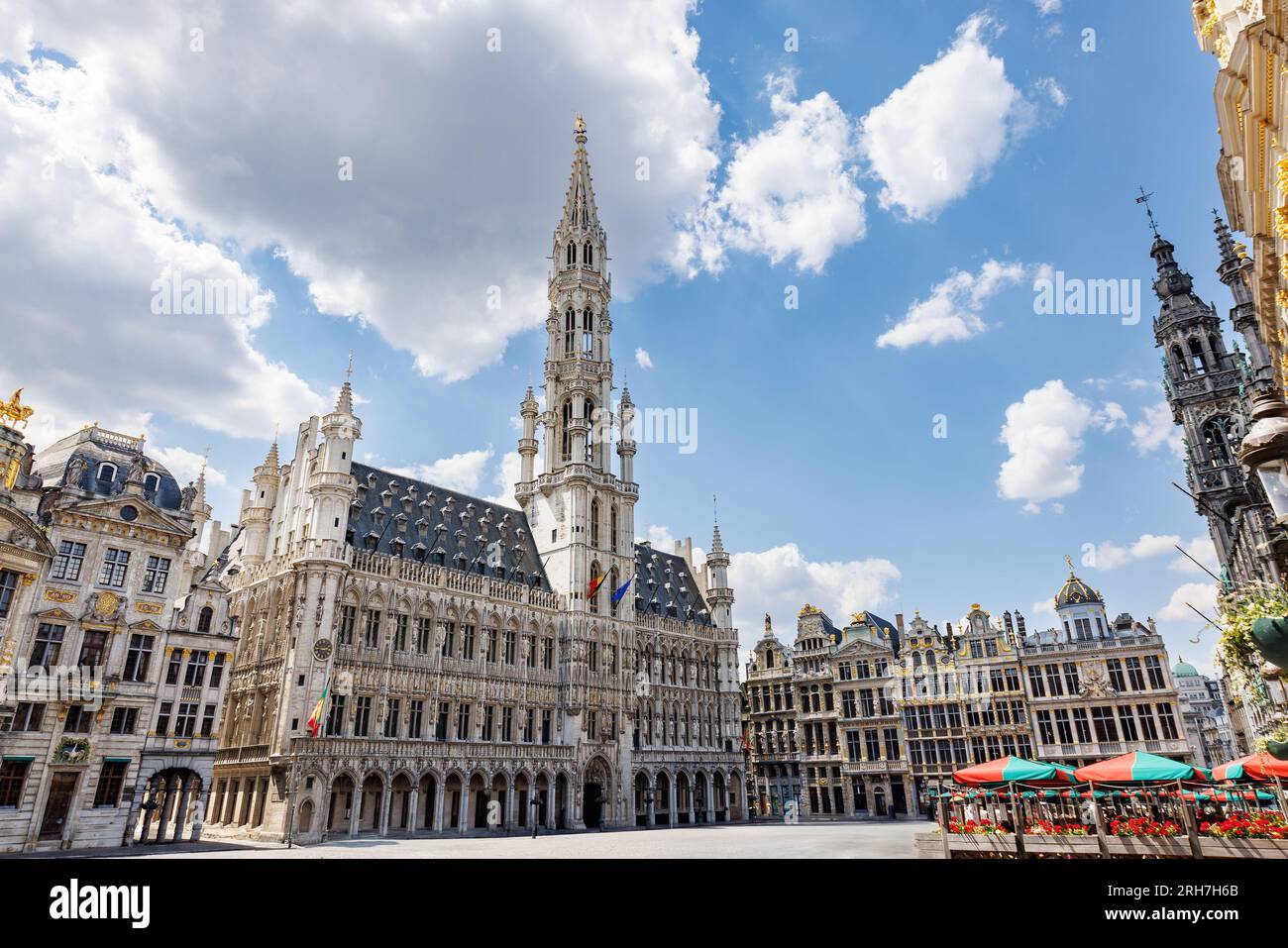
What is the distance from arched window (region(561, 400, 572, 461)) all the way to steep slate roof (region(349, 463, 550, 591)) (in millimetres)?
7244

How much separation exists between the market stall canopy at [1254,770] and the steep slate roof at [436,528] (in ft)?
138

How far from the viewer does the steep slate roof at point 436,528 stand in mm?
48375

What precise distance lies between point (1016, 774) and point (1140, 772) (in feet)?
10.6

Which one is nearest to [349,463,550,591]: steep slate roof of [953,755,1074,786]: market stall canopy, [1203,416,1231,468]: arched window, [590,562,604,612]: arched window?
[590,562,604,612]: arched window

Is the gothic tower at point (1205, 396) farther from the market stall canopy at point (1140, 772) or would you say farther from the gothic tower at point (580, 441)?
the gothic tower at point (580, 441)

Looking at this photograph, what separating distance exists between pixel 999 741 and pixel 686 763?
25122 millimetres

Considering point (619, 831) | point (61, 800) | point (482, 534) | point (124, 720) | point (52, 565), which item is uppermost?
point (482, 534)

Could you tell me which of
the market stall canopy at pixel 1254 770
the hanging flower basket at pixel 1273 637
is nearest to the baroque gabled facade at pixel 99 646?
the hanging flower basket at pixel 1273 637

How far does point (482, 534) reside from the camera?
5581cm

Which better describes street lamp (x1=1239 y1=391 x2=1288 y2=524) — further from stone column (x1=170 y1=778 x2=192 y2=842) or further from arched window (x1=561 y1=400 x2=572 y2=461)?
arched window (x1=561 y1=400 x2=572 y2=461)

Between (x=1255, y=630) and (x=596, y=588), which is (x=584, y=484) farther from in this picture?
(x=1255, y=630)

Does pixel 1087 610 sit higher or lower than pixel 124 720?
higher
